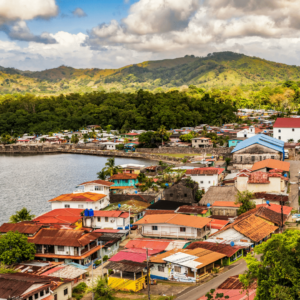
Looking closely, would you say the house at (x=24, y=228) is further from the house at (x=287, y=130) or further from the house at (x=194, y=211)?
the house at (x=287, y=130)

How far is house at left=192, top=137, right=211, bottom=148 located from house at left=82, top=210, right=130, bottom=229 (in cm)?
3222

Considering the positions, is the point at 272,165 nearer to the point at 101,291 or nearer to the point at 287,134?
the point at 287,134

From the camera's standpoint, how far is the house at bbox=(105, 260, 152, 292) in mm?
13672

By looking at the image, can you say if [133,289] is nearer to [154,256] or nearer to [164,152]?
[154,256]

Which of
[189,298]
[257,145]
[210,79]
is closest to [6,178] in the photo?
[257,145]

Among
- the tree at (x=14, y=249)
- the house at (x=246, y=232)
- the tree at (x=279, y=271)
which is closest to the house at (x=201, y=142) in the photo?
the house at (x=246, y=232)

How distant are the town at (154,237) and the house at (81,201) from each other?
6 cm

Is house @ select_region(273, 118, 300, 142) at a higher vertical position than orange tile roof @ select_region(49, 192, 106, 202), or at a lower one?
higher

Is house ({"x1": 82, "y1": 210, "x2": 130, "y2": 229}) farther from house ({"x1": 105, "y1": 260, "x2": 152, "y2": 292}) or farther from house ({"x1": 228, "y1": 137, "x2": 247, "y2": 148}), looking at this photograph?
house ({"x1": 228, "y1": 137, "x2": 247, "y2": 148})

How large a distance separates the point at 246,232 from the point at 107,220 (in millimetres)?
7447

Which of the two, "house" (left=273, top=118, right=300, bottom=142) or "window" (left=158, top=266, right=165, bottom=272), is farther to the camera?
"house" (left=273, top=118, right=300, bottom=142)

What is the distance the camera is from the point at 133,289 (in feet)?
44.4

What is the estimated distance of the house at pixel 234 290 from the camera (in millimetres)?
10753

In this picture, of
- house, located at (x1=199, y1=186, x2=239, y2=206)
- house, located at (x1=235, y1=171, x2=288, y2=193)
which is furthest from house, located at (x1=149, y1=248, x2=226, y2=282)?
house, located at (x1=235, y1=171, x2=288, y2=193)
